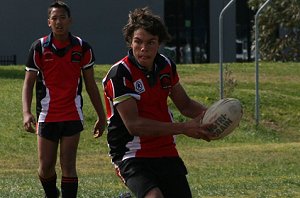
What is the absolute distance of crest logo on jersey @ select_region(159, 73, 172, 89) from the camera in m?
6.84

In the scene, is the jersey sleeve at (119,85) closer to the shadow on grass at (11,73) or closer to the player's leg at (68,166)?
the player's leg at (68,166)

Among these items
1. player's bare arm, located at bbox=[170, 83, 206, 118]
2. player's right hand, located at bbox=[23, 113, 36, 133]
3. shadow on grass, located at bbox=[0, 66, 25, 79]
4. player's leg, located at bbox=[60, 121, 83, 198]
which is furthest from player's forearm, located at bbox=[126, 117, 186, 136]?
shadow on grass, located at bbox=[0, 66, 25, 79]

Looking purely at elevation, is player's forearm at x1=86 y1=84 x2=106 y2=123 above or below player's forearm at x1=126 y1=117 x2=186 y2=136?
below

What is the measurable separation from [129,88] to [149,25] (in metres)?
0.46

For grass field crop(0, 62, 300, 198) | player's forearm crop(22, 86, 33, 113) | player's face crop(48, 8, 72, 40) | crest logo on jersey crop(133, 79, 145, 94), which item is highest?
player's face crop(48, 8, 72, 40)

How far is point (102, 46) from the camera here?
1918 inches

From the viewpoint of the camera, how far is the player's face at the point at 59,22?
9.00m

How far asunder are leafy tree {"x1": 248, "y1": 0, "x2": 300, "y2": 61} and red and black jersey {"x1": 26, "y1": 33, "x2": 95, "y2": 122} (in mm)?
35500

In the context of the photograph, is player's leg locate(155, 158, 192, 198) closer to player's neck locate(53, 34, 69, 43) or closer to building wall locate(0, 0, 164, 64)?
player's neck locate(53, 34, 69, 43)

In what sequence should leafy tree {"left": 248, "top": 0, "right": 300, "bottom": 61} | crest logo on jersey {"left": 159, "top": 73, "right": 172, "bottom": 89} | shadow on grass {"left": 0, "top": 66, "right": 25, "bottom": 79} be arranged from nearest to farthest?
crest logo on jersey {"left": 159, "top": 73, "right": 172, "bottom": 89} < shadow on grass {"left": 0, "top": 66, "right": 25, "bottom": 79} < leafy tree {"left": 248, "top": 0, "right": 300, "bottom": 61}

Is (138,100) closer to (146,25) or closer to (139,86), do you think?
(139,86)

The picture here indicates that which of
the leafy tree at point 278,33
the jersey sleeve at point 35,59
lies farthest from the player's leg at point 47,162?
the leafy tree at point 278,33

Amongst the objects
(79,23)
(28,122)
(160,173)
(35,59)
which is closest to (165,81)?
(160,173)

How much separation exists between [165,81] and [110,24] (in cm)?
4168
